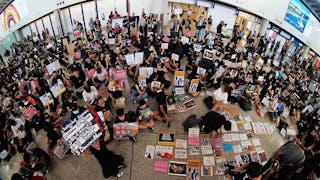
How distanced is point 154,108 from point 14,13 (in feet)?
32.0

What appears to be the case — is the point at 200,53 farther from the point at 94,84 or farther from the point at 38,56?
the point at 38,56

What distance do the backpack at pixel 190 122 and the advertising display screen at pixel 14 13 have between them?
10635 millimetres

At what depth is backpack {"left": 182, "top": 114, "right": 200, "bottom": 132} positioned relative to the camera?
9.06 metres

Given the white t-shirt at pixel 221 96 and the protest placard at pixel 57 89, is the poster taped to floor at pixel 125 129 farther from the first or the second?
the white t-shirt at pixel 221 96

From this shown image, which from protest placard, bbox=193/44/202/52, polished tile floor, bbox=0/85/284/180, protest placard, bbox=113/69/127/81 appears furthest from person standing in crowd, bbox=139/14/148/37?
polished tile floor, bbox=0/85/284/180

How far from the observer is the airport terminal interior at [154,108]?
758cm

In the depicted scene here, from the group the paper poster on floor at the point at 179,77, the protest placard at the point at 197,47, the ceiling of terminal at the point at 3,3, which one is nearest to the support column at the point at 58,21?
the ceiling of terminal at the point at 3,3

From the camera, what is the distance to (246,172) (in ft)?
22.0

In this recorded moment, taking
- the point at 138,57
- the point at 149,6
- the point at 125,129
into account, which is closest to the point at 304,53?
the point at 149,6

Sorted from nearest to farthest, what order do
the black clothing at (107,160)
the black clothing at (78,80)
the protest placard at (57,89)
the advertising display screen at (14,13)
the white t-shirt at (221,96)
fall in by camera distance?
the black clothing at (107,160) → the protest placard at (57,89) → the white t-shirt at (221,96) → the black clothing at (78,80) → the advertising display screen at (14,13)

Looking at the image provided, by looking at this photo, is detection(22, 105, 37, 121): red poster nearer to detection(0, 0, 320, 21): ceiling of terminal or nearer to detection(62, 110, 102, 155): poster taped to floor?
detection(62, 110, 102, 155): poster taped to floor

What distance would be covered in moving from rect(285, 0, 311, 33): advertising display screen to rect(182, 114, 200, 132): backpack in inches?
368

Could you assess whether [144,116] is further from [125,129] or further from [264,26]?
[264,26]

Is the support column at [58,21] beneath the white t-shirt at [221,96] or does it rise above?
above
